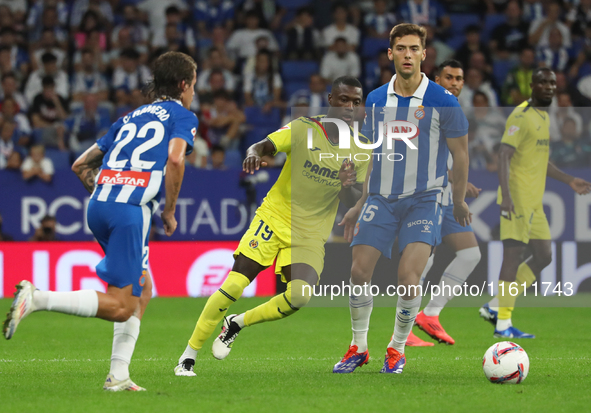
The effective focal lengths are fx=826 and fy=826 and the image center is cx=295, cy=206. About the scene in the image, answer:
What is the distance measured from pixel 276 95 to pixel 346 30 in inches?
81.3

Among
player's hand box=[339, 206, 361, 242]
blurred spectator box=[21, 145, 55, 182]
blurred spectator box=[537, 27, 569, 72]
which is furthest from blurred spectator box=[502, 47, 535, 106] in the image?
player's hand box=[339, 206, 361, 242]

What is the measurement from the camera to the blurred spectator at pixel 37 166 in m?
11.6

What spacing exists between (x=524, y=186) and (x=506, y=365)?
3.59 m

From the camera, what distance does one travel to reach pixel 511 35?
15070mm

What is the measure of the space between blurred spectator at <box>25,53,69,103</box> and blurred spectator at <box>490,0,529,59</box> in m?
7.57

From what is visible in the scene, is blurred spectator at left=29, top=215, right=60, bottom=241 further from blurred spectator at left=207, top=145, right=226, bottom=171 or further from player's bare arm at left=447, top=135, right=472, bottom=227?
player's bare arm at left=447, top=135, right=472, bottom=227

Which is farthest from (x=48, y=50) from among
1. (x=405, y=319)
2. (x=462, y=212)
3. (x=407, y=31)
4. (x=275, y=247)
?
(x=405, y=319)

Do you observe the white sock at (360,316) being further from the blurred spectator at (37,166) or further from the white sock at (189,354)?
the blurred spectator at (37,166)

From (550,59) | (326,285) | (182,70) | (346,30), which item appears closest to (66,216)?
(326,285)

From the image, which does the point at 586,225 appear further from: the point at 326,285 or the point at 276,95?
the point at 276,95

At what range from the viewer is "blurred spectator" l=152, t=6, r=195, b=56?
14.6 m

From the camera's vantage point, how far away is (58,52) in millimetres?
14453

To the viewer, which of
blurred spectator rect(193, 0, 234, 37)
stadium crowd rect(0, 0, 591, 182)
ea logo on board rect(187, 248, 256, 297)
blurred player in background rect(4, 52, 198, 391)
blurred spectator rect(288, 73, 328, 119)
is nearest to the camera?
blurred player in background rect(4, 52, 198, 391)

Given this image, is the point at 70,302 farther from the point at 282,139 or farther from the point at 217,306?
the point at 282,139
